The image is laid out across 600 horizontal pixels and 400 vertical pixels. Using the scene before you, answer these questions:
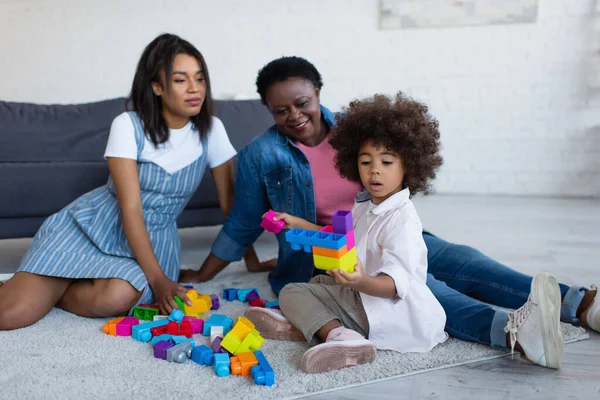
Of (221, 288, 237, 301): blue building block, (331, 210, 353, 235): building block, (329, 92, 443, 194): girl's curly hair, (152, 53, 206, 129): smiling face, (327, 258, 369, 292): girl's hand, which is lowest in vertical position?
(221, 288, 237, 301): blue building block

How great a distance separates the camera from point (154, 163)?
1.92 metres

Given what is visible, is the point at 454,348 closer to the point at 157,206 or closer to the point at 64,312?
the point at 157,206

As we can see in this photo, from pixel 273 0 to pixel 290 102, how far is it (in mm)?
3026

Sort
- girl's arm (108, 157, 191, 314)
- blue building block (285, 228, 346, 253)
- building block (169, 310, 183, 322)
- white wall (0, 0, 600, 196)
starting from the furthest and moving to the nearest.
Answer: white wall (0, 0, 600, 196), girl's arm (108, 157, 191, 314), building block (169, 310, 183, 322), blue building block (285, 228, 346, 253)

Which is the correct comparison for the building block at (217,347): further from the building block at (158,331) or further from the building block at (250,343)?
the building block at (158,331)

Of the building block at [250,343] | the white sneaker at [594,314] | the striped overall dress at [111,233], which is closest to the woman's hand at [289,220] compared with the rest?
the building block at [250,343]

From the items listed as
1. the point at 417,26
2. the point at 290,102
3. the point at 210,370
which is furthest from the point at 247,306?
the point at 417,26

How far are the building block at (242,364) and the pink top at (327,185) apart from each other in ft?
2.23

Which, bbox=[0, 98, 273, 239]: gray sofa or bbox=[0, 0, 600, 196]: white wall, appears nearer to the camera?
bbox=[0, 98, 273, 239]: gray sofa

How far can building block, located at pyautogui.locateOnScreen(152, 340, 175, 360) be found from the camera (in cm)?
146

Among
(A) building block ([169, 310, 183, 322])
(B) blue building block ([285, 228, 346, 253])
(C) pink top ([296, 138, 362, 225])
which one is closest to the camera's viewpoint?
(B) blue building block ([285, 228, 346, 253])

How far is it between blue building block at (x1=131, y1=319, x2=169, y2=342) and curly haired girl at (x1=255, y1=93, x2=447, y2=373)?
0.38 meters

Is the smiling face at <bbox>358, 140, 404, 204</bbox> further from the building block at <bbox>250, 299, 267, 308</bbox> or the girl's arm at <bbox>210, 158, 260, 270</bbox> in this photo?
the girl's arm at <bbox>210, 158, 260, 270</bbox>

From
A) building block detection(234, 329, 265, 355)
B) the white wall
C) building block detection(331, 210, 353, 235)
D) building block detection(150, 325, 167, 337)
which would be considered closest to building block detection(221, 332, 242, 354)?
building block detection(234, 329, 265, 355)
